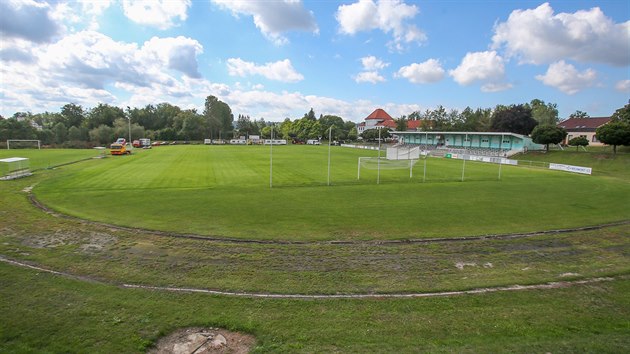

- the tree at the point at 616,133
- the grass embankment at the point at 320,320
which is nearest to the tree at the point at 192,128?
the tree at the point at 616,133

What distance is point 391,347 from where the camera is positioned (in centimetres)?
585

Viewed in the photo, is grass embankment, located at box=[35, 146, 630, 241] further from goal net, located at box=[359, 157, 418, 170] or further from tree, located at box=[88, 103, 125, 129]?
tree, located at box=[88, 103, 125, 129]

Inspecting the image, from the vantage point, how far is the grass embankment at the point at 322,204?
1349 cm

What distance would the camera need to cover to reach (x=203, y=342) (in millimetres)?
6020

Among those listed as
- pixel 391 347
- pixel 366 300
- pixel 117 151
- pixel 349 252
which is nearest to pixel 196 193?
pixel 349 252

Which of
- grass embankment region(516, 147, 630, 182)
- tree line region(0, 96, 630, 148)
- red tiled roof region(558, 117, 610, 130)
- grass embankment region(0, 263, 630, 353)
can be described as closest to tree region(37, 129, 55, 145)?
tree line region(0, 96, 630, 148)

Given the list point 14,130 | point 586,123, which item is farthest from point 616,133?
point 14,130

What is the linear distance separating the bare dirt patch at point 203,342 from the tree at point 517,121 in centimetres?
7744

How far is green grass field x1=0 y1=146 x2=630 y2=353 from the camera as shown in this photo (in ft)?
20.3

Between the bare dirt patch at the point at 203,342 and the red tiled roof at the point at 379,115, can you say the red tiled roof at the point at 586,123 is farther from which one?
the bare dirt patch at the point at 203,342

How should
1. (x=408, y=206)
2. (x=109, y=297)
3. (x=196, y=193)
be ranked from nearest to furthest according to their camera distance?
(x=109, y=297) < (x=408, y=206) < (x=196, y=193)

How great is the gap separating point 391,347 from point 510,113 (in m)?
77.8

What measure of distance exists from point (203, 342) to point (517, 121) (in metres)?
78.1

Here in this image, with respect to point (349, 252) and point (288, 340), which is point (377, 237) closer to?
point (349, 252)
